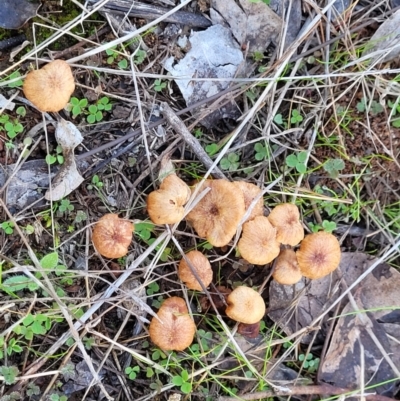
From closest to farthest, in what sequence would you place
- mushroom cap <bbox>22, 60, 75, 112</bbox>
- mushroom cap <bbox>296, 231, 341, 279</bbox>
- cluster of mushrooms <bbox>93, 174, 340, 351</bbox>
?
1. mushroom cap <bbox>22, 60, 75, 112</bbox>
2. cluster of mushrooms <bbox>93, 174, 340, 351</bbox>
3. mushroom cap <bbox>296, 231, 341, 279</bbox>

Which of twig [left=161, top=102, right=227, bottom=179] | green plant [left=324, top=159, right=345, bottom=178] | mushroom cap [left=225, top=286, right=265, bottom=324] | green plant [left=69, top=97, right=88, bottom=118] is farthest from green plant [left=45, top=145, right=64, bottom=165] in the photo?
green plant [left=324, top=159, right=345, bottom=178]

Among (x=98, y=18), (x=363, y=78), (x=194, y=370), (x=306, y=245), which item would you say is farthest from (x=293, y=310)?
(x=98, y=18)

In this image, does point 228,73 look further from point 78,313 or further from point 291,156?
point 78,313

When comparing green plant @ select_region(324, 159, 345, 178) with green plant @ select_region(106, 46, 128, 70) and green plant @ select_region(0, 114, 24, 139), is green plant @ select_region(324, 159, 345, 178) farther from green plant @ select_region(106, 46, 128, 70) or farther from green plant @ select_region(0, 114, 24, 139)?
green plant @ select_region(0, 114, 24, 139)

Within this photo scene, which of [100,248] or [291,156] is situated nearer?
[100,248]

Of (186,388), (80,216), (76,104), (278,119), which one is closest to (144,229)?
(80,216)

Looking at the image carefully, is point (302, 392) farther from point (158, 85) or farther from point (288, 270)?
point (158, 85)

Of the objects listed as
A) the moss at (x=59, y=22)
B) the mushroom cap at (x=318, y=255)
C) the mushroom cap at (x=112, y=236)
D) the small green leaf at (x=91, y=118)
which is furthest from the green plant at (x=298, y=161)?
the moss at (x=59, y=22)

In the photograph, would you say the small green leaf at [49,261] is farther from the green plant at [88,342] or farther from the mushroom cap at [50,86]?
the mushroom cap at [50,86]
